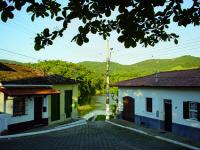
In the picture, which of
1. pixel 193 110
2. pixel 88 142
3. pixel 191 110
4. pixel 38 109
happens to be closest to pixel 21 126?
pixel 38 109

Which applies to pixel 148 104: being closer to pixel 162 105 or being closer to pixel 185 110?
pixel 162 105

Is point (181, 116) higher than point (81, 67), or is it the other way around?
point (81, 67)

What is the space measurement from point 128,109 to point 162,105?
5680 millimetres

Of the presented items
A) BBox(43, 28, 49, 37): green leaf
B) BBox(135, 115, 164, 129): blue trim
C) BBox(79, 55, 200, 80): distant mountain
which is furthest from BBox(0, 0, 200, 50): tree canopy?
BBox(79, 55, 200, 80): distant mountain

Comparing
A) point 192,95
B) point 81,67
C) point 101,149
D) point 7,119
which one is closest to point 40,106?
point 7,119

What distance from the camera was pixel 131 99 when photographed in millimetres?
25688

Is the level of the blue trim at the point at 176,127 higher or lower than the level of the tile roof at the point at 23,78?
lower

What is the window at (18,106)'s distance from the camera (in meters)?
20.0

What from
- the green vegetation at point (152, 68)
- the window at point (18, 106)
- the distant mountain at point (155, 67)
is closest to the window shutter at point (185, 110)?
the window at point (18, 106)

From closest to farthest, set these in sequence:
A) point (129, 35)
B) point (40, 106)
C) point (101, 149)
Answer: point (129, 35) < point (101, 149) < point (40, 106)

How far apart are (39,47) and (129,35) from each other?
5.29 feet

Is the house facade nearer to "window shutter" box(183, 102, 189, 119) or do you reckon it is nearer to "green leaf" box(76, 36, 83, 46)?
"window shutter" box(183, 102, 189, 119)

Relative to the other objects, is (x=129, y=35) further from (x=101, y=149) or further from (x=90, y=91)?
(x=90, y=91)

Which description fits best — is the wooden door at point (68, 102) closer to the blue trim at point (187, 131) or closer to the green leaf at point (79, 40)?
the blue trim at point (187, 131)
